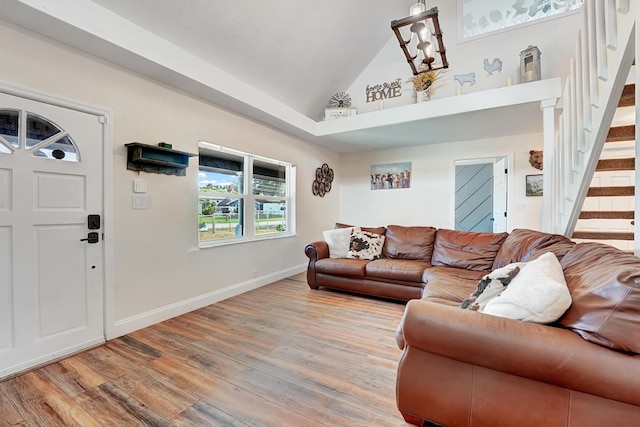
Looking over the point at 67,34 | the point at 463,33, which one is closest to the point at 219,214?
the point at 67,34

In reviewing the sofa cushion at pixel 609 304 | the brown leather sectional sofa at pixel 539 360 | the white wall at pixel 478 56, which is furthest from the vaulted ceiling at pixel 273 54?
the brown leather sectional sofa at pixel 539 360

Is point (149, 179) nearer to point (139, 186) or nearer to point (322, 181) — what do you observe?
point (139, 186)

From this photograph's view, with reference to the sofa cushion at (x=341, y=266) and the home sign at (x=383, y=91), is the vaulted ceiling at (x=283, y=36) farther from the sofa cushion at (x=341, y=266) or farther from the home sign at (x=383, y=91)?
the sofa cushion at (x=341, y=266)

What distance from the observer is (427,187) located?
509cm

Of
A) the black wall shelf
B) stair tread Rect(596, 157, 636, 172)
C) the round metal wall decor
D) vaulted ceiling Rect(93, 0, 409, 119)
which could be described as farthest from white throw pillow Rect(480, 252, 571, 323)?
the round metal wall decor

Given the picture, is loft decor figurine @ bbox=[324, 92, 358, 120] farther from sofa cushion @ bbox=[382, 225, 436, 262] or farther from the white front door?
the white front door

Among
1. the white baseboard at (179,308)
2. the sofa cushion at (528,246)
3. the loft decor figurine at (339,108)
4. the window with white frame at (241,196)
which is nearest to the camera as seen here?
the sofa cushion at (528,246)

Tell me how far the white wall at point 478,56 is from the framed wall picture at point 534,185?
142 centimetres

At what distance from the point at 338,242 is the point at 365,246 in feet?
1.25

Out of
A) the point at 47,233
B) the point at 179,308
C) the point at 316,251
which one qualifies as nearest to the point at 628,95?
the point at 316,251

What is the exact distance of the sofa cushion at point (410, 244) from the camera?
351 cm

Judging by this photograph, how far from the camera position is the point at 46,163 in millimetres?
2006

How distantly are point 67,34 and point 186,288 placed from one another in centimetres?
235

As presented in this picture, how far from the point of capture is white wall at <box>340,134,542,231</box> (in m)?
4.36
